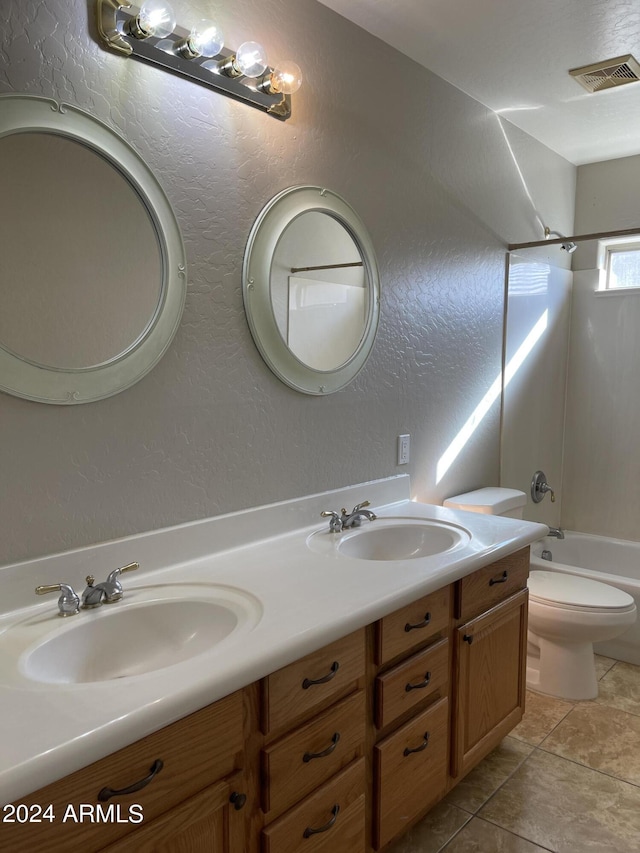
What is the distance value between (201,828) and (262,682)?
26 cm

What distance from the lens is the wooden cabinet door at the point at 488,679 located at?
6.17 feet

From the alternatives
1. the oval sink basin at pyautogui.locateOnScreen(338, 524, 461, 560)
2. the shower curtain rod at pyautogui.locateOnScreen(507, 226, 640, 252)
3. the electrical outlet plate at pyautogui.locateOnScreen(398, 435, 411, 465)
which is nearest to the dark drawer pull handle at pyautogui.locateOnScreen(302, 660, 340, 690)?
A: the oval sink basin at pyautogui.locateOnScreen(338, 524, 461, 560)

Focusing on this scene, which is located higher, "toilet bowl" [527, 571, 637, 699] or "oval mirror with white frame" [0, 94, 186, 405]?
"oval mirror with white frame" [0, 94, 186, 405]

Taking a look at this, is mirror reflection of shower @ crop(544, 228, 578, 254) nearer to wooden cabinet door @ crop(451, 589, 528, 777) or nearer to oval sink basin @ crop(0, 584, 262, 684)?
wooden cabinet door @ crop(451, 589, 528, 777)

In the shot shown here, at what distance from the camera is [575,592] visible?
106 inches

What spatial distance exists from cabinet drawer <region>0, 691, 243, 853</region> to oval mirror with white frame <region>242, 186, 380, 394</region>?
1.05 metres

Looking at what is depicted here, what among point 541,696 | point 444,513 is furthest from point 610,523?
point 444,513

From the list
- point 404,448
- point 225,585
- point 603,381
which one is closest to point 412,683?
point 225,585

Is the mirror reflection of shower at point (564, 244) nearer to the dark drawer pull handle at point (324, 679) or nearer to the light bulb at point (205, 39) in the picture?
the light bulb at point (205, 39)

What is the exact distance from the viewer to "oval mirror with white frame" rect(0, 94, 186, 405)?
1332 millimetres

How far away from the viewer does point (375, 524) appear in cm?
213

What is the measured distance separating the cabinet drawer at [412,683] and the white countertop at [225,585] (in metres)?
0.20

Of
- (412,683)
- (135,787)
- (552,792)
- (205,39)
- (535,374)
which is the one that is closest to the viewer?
(135,787)

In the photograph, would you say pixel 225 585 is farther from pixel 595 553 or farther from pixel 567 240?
pixel 595 553
